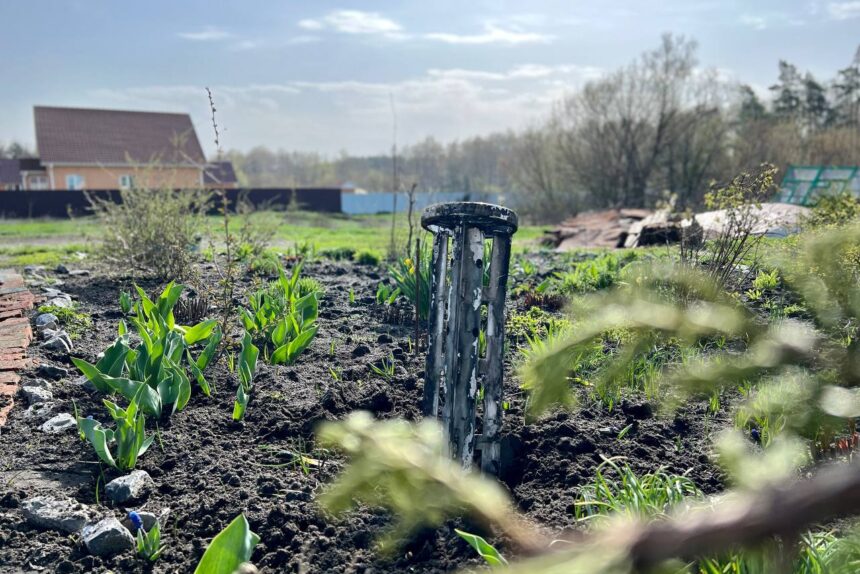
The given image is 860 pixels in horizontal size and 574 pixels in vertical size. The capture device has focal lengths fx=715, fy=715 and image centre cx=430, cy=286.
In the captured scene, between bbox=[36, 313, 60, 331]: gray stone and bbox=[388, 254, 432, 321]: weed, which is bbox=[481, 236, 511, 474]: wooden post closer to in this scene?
bbox=[388, 254, 432, 321]: weed

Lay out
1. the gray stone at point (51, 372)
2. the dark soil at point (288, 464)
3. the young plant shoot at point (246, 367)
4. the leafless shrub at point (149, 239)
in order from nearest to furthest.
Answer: the dark soil at point (288, 464), the young plant shoot at point (246, 367), the gray stone at point (51, 372), the leafless shrub at point (149, 239)

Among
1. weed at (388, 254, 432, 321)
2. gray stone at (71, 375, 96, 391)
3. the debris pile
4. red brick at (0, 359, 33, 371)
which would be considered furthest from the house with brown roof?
gray stone at (71, 375, 96, 391)

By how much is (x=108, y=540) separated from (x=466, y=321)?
4.89 feet

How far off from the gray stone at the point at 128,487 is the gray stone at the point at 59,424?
2.47ft

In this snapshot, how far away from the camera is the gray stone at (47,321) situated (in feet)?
17.2

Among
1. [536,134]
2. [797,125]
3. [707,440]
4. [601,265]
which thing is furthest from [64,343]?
[797,125]

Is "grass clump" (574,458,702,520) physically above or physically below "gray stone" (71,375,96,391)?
above

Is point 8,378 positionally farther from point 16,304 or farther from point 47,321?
point 16,304

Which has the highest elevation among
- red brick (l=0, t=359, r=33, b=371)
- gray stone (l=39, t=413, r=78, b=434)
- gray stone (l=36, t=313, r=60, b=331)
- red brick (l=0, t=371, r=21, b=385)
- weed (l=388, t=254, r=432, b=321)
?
weed (l=388, t=254, r=432, b=321)

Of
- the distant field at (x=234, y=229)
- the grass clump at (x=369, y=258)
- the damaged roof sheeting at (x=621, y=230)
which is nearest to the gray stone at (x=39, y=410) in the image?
the distant field at (x=234, y=229)

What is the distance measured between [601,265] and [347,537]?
484 centimetres

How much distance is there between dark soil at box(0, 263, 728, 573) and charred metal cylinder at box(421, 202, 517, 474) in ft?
1.05

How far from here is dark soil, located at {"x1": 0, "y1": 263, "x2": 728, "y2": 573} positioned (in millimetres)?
2461

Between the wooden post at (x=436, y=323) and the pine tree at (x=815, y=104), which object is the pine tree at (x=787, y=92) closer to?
the pine tree at (x=815, y=104)
